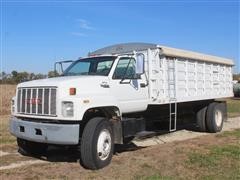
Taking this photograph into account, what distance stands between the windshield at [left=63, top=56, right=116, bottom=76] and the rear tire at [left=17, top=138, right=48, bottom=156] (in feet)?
5.96

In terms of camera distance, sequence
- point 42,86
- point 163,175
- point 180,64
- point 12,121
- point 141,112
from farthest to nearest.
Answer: point 180,64 < point 141,112 < point 12,121 < point 42,86 < point 163,175

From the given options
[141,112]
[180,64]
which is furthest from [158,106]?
[180,64]

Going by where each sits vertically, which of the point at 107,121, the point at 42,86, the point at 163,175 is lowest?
the point at 163,175

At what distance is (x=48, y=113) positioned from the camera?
26.6 ft

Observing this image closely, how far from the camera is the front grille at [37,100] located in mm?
8055

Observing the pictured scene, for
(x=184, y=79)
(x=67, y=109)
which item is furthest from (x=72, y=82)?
(x=184, y=79)

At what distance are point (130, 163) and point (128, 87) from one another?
1.82 metres

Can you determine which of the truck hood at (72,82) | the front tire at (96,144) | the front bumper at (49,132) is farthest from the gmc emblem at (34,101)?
the front tire at (96,144)

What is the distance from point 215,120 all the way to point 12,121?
7.66 metres

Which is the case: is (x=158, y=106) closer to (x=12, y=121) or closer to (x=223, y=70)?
(x=12, y=121)

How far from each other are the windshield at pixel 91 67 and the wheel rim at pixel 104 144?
4.68ft

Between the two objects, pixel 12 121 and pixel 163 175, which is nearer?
pixel 163 175

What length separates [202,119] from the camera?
14156 millimetres

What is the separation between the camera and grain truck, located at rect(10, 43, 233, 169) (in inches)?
314
